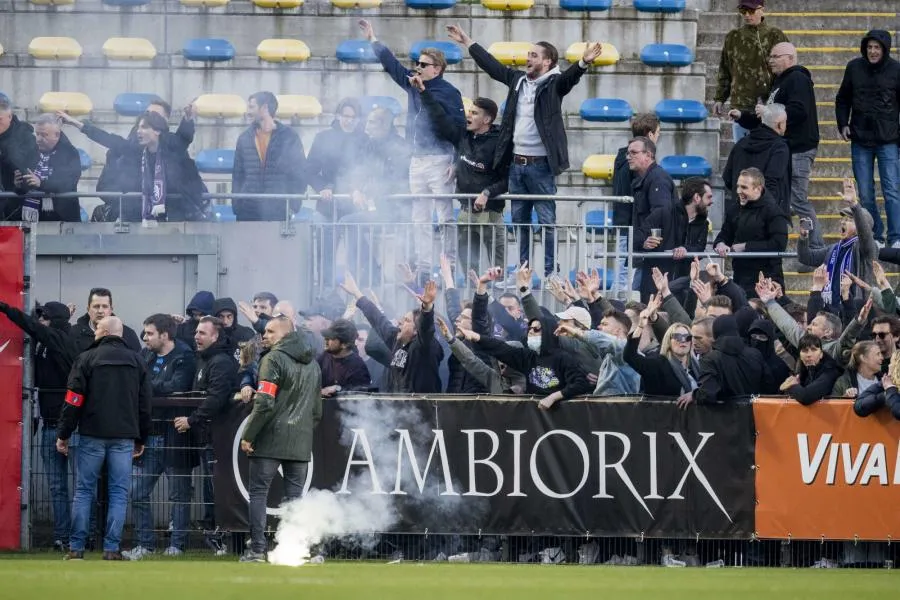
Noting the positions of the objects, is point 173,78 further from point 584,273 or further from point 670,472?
point 670,472

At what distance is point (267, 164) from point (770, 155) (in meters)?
5.06

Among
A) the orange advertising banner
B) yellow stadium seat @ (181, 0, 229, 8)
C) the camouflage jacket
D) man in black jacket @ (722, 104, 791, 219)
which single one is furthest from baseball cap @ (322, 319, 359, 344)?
yellow stadium seat @ (181, 0, 229, 8)

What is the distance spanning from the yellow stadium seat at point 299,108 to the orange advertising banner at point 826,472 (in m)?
9.23

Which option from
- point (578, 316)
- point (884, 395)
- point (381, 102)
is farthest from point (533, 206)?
point (884, 395)

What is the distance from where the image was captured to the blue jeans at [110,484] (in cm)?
1373

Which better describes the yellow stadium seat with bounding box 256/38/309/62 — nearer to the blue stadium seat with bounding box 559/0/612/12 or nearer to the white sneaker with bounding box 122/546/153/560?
the blue stadium seat with bounding box 559/0/612/12

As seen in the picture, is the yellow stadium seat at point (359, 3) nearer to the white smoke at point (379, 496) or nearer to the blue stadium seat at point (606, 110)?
the blue stadium seat at point (606, 110)

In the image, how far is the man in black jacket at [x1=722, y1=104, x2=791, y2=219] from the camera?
57.5 ft

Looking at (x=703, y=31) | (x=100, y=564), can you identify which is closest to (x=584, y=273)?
→ (x=100, y=564)

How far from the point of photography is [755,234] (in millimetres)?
16891

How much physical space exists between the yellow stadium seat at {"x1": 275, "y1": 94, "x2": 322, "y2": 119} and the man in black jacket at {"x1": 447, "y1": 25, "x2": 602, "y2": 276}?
4.79m

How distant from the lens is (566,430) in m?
14.3

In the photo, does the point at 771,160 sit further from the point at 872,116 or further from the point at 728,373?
the point at 728,373

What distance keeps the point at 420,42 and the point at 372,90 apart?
918mm
